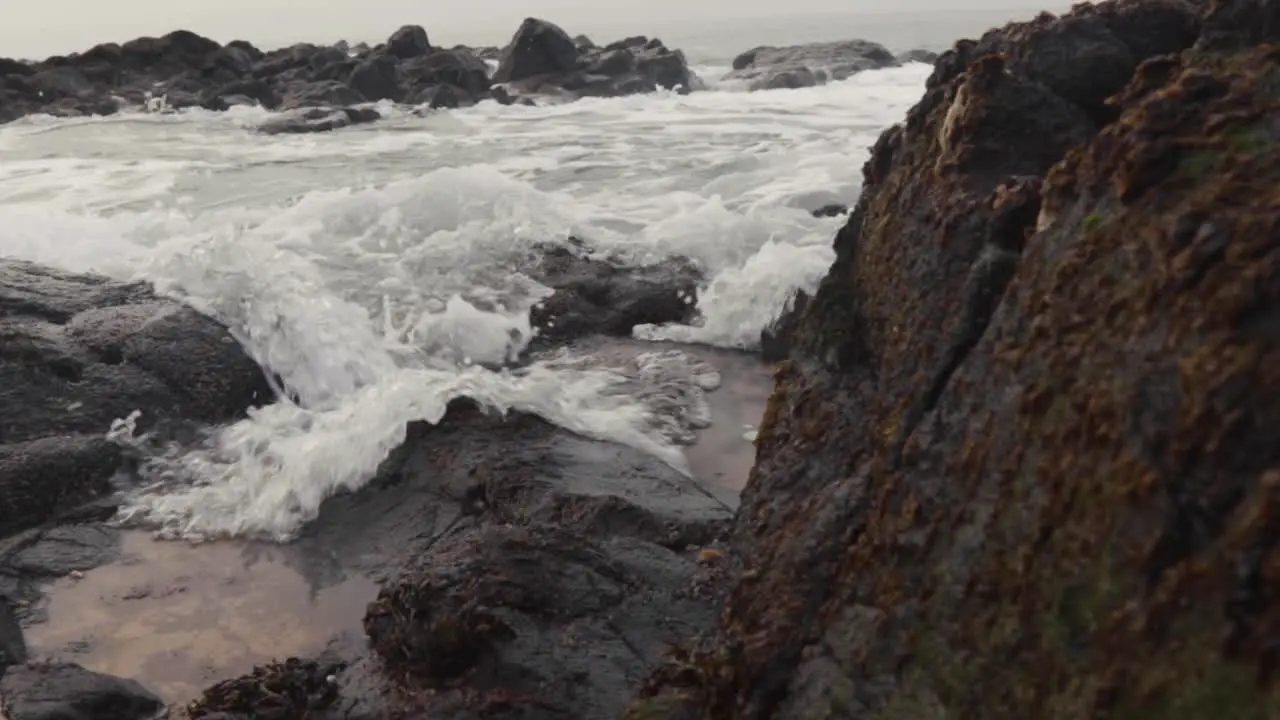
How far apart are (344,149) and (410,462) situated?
13663 mm

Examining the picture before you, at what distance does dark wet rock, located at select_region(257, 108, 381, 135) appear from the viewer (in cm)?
2047

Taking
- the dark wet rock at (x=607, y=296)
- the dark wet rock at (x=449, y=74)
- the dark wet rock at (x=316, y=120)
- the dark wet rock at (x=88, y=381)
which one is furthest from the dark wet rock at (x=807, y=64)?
the dark wet rock at (x=88, y=381)

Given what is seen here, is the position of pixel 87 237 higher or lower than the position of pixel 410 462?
higher

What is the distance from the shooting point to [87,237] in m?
9.23

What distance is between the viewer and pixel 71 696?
3.46 m

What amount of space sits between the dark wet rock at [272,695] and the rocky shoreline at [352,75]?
20.6 meters

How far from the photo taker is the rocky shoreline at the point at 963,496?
136 centimetres

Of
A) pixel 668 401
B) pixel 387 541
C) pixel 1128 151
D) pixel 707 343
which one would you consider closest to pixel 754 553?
pixel 1128 151

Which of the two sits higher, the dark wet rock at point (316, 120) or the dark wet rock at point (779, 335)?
the dark wet rock at point (316, 120)

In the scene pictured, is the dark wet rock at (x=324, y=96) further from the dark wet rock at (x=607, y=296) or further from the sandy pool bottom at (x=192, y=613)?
the sandy pool bottom at (x=192, y=613)

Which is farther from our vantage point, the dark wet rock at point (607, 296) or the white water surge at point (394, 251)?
the dark wet rock at point (607, 296)

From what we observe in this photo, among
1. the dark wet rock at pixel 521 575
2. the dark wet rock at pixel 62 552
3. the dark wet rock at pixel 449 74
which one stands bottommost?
the dark wet rock at pixel 62 552

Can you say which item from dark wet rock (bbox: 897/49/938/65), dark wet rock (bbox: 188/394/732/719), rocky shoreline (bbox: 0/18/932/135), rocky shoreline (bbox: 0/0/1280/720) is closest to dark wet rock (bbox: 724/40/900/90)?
rocky shoreline (bbox: 0/18/932/135)

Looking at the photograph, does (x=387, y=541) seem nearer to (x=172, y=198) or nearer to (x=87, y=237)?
(x=87, y=237)
